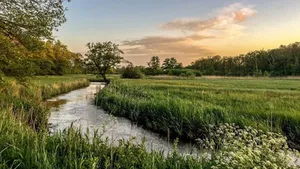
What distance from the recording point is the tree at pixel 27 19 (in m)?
12.4

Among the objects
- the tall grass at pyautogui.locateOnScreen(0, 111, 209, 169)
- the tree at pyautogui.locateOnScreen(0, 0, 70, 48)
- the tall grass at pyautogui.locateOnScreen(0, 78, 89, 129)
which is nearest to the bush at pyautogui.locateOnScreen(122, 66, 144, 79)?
the tall grass at pyautogui.locateOnScreen(0, 78, 89, 129)

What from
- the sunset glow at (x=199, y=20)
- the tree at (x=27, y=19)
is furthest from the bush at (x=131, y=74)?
the tree at (x=27, y=19)

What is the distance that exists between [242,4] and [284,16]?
3.44 metres

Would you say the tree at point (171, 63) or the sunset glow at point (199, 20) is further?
the tree at point (171, 63)

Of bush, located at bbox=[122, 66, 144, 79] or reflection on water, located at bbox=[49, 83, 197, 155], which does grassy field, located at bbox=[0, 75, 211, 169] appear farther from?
bush, located at bbox=[122, 66, 144, 79]

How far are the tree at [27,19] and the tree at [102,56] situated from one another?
3437cm

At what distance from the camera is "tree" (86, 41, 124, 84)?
155 ft

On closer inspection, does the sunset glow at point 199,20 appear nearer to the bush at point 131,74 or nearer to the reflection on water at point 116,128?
the reflection on water at point 116,128

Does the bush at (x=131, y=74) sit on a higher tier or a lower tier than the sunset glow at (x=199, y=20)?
lower

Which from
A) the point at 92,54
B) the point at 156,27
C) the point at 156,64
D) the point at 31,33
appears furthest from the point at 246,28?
the point at 156,64

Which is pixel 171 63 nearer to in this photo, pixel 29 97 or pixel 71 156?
pixel 29 97

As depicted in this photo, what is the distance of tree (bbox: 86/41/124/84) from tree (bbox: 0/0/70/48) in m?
34.4

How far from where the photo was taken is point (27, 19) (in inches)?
498

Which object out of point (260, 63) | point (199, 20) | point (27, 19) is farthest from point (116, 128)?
point (260, 63)
